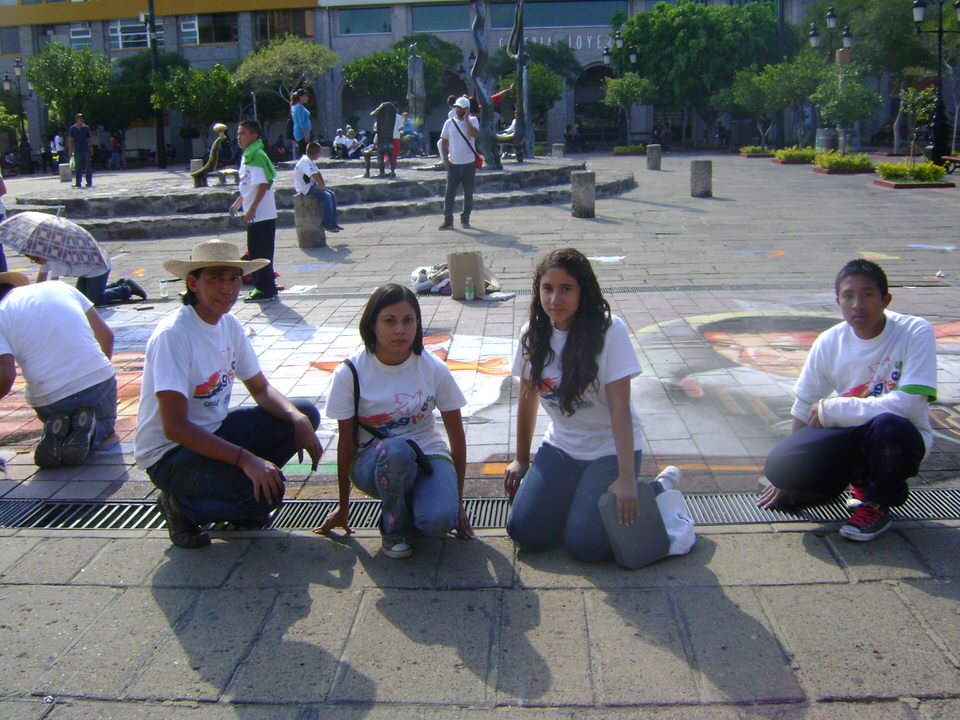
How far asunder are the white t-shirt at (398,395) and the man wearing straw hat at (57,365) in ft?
6.16

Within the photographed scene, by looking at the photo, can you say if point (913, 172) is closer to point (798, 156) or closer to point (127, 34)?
point (798, 156)

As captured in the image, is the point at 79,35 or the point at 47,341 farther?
the point at 79,35

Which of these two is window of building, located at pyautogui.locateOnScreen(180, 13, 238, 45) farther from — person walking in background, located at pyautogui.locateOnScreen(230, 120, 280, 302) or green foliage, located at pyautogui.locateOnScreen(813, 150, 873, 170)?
Answer: person walking in background, located at pyautogui.locateOnScreen(230, 120, 280, 302)

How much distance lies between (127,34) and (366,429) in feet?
178

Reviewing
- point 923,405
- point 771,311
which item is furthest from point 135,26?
point 923,405

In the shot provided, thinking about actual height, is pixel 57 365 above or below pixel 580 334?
below

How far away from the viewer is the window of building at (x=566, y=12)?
48.6 meters

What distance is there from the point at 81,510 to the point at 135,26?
53245 mm

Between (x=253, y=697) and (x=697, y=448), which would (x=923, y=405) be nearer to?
(x=697, y=448)

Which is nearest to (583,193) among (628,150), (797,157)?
(797,157)

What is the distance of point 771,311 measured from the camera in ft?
25.2

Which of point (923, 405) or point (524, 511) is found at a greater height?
point (923, 405)

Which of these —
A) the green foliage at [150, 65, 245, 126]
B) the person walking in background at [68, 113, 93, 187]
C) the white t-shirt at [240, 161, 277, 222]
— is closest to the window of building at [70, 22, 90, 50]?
the green foliage at [150, 65, 245, 126]

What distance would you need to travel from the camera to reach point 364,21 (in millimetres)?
49594
